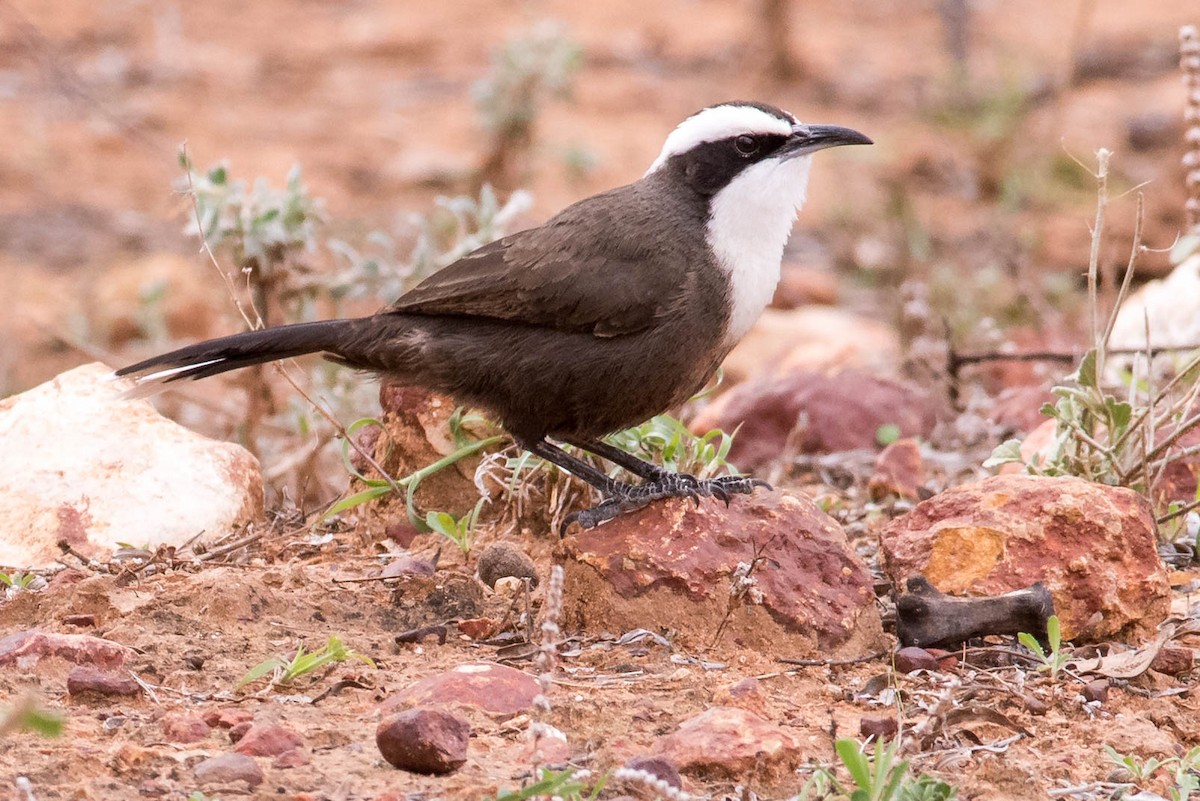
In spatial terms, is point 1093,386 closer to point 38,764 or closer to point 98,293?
point 38,764

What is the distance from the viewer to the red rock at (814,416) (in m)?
6.47

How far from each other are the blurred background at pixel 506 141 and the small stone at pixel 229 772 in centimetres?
336

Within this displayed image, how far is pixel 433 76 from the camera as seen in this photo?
14562mm

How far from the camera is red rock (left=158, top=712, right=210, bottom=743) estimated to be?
10.9 feet

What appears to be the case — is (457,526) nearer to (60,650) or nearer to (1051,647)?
(60,650)

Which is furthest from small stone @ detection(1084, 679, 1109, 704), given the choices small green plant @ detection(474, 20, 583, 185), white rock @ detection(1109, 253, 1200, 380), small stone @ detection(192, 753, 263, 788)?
small green plant @ detection(474, 20, 583, 185)

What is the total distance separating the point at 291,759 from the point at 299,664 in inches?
19.5

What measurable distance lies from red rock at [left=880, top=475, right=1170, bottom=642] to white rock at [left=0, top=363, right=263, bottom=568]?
2.16 m

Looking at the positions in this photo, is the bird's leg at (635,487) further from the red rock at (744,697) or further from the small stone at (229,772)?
the small stone at (229,772)

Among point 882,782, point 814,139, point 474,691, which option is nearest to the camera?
point 882,782

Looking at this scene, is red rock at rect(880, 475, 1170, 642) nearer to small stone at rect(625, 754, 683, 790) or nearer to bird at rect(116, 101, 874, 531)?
bird at rect(116, 101, 874, 531)

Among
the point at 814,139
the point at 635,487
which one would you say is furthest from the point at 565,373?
the point at 814,139

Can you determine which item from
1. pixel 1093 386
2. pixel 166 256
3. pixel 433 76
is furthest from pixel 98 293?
pixel 1093 386

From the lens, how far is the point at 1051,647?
394cm
